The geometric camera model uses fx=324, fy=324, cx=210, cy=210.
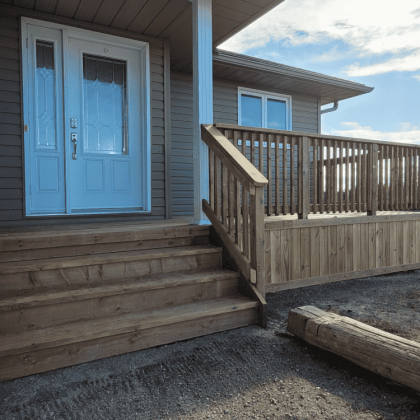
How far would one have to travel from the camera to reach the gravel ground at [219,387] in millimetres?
1506

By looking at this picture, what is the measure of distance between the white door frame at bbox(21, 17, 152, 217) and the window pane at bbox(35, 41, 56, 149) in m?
0.11

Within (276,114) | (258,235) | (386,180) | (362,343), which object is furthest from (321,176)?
(276,114)

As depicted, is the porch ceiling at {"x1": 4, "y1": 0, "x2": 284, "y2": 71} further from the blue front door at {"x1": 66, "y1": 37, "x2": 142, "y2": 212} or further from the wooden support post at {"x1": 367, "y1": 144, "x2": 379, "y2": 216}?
the wooden support post at {"x1": 367, "y1": 144, "x2": 379, "y2": 216}

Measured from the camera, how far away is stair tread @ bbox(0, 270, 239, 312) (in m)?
1.99

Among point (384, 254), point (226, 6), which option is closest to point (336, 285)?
point (384, 254)

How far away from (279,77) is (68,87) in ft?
12.4

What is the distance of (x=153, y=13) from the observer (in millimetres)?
3725

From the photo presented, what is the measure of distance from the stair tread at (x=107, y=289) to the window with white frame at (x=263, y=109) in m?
4.24

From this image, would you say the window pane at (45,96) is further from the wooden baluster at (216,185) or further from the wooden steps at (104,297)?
the wooden baluster at (216,185)

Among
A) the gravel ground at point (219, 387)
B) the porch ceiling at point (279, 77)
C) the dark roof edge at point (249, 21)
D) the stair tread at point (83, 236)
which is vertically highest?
the porch ceiling at point (279, 77)

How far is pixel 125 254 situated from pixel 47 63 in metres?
2.63

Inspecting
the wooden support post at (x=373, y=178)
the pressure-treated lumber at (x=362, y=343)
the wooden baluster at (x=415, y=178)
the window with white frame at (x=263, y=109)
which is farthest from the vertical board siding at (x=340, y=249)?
the window with white frame at (x=263, y=109)

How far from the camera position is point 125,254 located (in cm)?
261

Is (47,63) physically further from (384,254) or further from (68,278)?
Answer: (384,254)
